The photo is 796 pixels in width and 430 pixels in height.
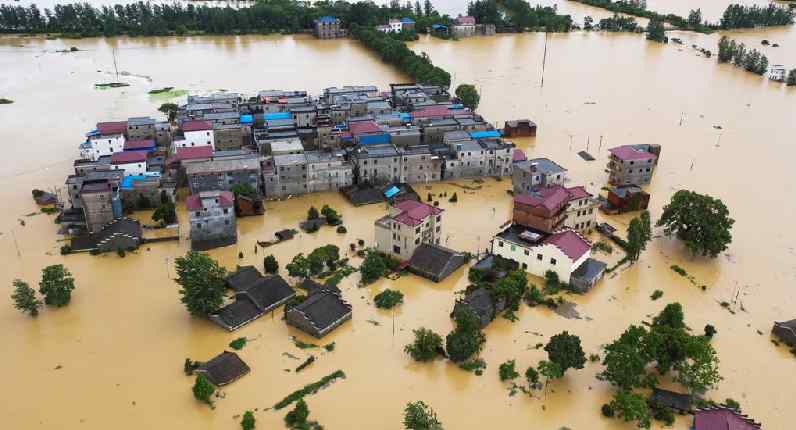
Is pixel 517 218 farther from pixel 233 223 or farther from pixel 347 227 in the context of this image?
pixel 233 223

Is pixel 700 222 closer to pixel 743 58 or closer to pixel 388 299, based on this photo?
pixel 388 299

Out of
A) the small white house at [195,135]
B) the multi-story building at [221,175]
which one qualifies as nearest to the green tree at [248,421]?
the multi-story building at [221,175]

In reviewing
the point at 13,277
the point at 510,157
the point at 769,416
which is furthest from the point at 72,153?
the point at 769,416

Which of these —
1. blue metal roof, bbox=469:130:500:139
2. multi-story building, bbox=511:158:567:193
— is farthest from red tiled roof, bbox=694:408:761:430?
blue metal roof, bbox=469:130:500:139

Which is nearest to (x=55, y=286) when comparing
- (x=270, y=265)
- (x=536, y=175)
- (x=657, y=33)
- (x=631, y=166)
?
(x=270, y=265)

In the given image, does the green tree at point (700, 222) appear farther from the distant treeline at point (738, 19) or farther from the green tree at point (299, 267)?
the distant treeline at point (738, 19)

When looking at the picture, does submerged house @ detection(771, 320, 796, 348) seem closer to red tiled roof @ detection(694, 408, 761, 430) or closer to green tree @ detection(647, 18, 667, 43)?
red tiled roof @ detection(694, 408, 761, 430)
